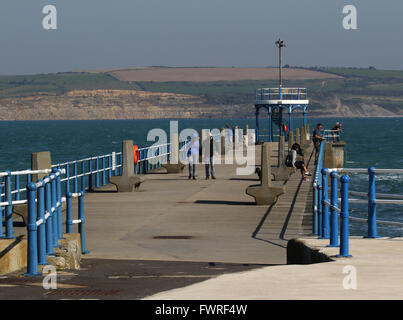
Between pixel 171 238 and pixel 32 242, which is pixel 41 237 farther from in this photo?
pixel 171 238

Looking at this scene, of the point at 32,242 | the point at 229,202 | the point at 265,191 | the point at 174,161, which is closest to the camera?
the point at 32,242

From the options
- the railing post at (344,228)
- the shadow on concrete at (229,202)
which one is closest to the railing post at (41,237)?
the railing post at (344,228)

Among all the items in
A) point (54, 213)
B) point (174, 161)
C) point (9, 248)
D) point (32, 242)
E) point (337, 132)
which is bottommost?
Result: point (174, 161)

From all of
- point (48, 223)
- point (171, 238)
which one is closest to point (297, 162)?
point (171, 238)

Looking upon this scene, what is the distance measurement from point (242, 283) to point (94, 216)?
37.7 ft

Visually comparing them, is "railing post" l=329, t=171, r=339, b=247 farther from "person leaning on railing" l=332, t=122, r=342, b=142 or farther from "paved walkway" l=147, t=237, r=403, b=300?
"person leaning on railing" l=332, t=122, r=342, b=142

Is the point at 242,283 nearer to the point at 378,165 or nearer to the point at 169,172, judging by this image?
the point at 169,172

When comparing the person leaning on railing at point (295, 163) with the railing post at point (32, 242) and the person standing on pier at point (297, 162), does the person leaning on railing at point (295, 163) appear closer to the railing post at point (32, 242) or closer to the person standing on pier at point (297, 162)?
the person standing on pier at point (297, 162)

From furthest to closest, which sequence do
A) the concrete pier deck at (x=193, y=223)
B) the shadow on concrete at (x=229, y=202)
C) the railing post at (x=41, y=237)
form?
the shadow on concrete at (x=229, y=202) < the concrete pier deck at (x=193, y=223) < the railing post at (x=41, y=237)

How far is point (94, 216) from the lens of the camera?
66.1ft

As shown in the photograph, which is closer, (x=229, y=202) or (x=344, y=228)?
(x=344, y=228)

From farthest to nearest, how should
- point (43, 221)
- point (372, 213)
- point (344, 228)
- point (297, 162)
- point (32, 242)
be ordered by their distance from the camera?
point (297, 162)
point (372, 213)
point (43, 221)
point (344, 228)
point (32, 242)
